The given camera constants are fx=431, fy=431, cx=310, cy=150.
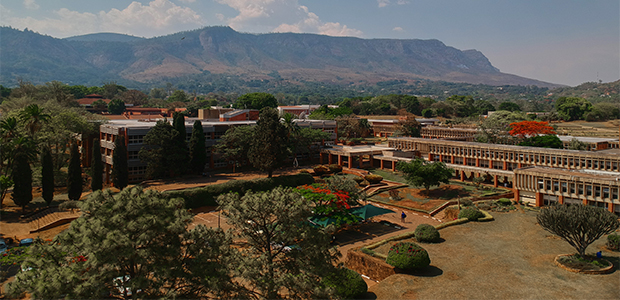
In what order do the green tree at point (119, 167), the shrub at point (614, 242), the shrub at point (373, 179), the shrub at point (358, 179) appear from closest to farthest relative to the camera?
the shrub at point (614, 242) → the green tree at point (119, 167) → the shrub at point (373, 179) → the shrub at point (358, 179)

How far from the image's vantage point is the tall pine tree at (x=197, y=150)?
61.8 metres

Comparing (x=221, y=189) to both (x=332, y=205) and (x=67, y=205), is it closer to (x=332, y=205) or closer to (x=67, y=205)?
(x=67, y=205)

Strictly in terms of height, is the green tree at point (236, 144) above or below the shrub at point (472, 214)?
above

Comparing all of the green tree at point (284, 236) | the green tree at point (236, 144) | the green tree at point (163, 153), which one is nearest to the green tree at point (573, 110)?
the green tree at point (236, 144)

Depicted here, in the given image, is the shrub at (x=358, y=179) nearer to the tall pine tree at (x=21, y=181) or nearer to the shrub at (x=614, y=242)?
the shrub at (x=614, y=242)

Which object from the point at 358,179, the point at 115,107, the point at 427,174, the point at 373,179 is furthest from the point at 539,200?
the point at 115,107

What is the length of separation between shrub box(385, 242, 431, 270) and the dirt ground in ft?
2.24

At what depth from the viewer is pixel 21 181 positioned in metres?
45.8

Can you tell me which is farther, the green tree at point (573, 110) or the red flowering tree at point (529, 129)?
the green tree at point (573, 110)

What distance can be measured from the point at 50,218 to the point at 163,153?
16102mm

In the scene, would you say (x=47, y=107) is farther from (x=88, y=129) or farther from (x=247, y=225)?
(x=247, y=225)

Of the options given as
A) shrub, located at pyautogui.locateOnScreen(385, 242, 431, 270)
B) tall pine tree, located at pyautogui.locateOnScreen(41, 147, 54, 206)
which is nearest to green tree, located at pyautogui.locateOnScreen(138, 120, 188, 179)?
tall pine tree, located at pyautogui.locateOnScreen(41, 147, 54, 206)

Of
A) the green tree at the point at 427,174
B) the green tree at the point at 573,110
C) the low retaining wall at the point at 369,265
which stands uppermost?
the green tree at the point at 573,110

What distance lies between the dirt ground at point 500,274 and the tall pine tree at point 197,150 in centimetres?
3696
